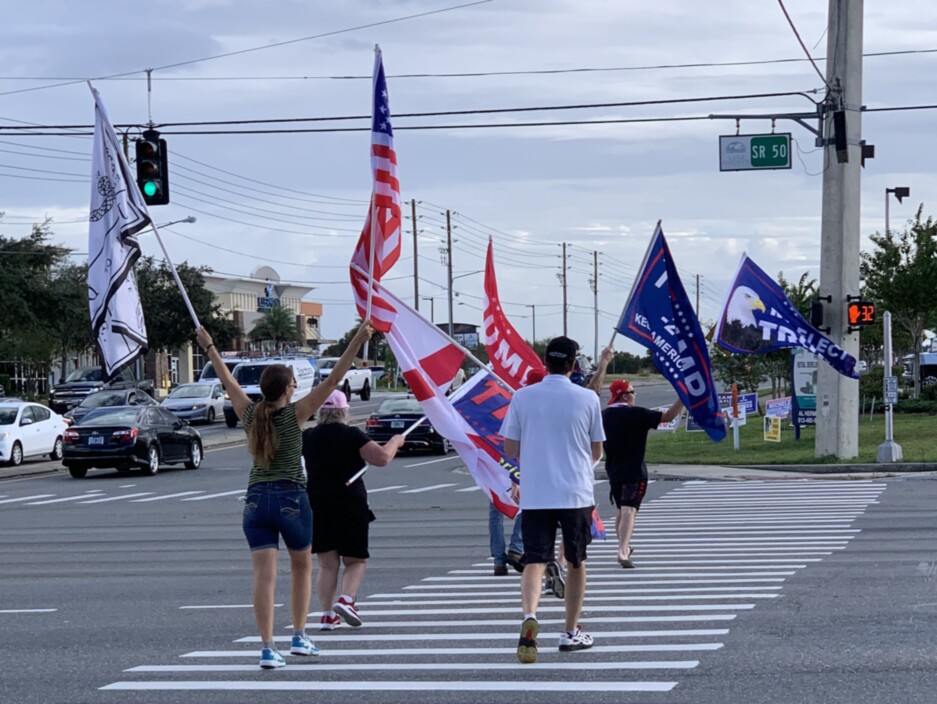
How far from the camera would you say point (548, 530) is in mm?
8961

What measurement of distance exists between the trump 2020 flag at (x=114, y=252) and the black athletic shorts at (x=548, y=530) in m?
3.47

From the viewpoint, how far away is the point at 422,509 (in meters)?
21.3

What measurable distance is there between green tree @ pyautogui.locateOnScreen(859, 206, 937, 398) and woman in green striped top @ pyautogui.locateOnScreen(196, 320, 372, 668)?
37511 millimetres

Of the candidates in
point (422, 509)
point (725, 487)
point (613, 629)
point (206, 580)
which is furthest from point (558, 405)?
point (725, 487)

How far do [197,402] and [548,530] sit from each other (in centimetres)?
4568

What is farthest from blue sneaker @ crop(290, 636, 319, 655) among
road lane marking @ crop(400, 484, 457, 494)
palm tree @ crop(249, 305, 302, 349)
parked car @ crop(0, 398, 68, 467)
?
palm tree @ crop(249, 305, 302, 349)

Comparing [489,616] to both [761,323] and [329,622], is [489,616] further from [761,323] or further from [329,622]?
[761,323]

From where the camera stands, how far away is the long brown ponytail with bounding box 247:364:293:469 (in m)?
8.67

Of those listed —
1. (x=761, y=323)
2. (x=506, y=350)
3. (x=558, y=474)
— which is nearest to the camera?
(x=558, y=474)

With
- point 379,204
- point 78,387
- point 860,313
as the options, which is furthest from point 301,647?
point 78,387

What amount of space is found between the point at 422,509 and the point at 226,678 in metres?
12.8

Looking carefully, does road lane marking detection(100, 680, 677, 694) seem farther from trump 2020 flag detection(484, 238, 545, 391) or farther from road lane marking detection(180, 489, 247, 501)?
road lane marking detection(180, 489, 247, 501)

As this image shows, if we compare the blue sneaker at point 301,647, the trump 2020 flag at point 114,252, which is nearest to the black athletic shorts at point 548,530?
the blue sneaker at point 301,647

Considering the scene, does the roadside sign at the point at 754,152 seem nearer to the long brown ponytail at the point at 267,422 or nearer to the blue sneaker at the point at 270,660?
the long brown ponytail at the point at 267,422
